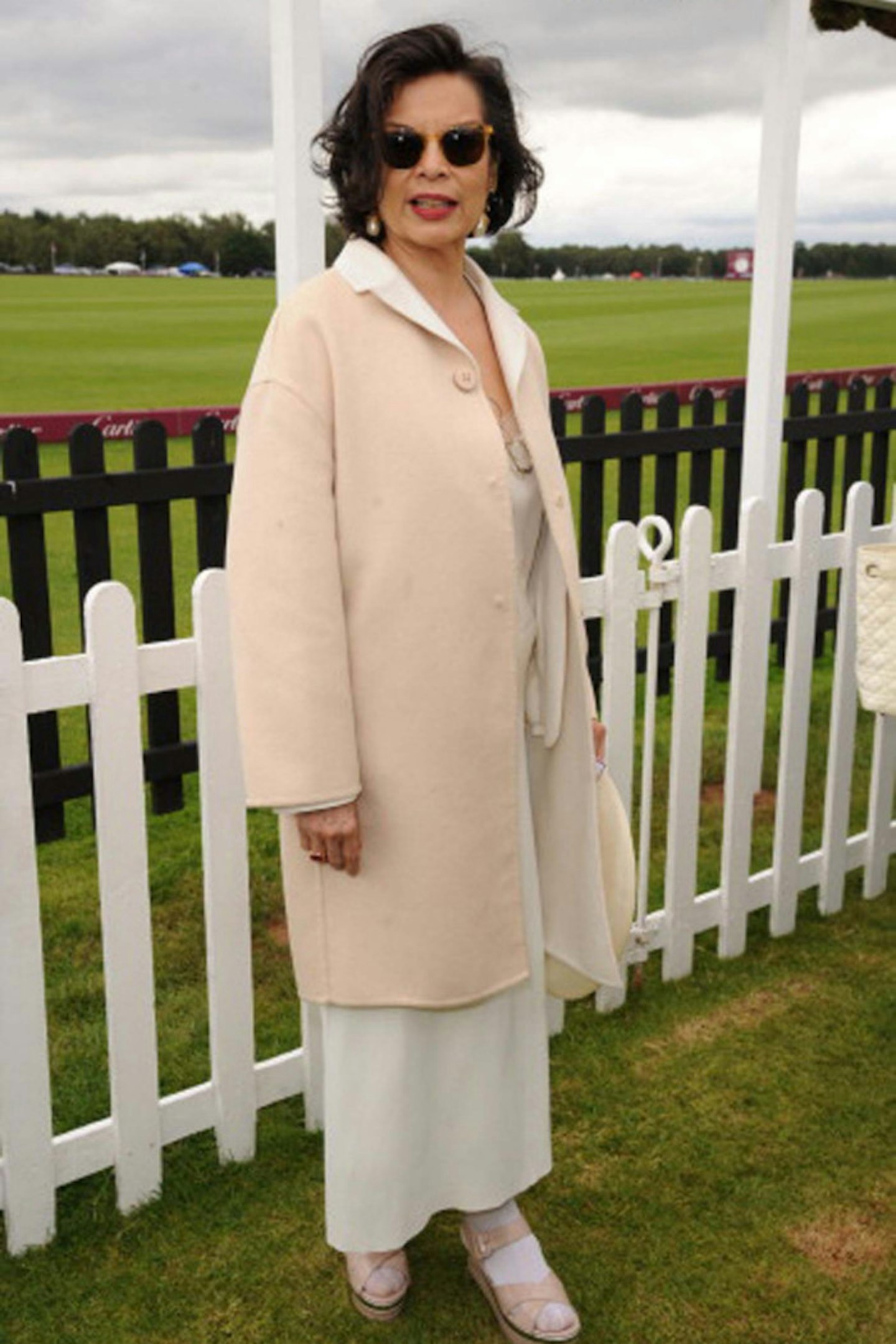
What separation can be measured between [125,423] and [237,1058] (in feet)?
65.7

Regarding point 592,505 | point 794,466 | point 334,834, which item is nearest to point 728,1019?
point 334,834

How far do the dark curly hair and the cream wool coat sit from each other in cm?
10

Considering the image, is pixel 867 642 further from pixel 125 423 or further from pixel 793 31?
pixel 125 423

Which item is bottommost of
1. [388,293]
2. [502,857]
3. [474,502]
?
[502,857]

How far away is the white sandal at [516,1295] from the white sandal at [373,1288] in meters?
0.14

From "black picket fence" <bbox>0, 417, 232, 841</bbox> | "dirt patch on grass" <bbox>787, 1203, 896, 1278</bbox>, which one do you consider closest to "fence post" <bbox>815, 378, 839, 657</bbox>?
"black picket fence" <bbox>0, 417, 232, 841</bbox>

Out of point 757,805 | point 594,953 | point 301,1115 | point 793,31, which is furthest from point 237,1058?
point 793,31

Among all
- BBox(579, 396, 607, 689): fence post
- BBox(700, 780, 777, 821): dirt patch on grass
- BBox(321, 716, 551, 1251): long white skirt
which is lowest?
BBox(700, 780, 777, 821): dirt patch on grass

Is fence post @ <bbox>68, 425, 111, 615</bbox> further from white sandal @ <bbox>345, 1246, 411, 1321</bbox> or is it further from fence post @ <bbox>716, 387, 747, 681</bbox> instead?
fence post @ <bbox>716, 387, 747, 681</bbox>

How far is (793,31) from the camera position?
4945 mm

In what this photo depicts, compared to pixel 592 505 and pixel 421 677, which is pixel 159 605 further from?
pixel 421 677

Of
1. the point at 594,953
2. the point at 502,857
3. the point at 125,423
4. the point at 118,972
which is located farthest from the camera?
the point at 125,423

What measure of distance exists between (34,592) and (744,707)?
2505 millimetres

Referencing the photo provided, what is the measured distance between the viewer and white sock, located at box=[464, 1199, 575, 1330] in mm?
2584
